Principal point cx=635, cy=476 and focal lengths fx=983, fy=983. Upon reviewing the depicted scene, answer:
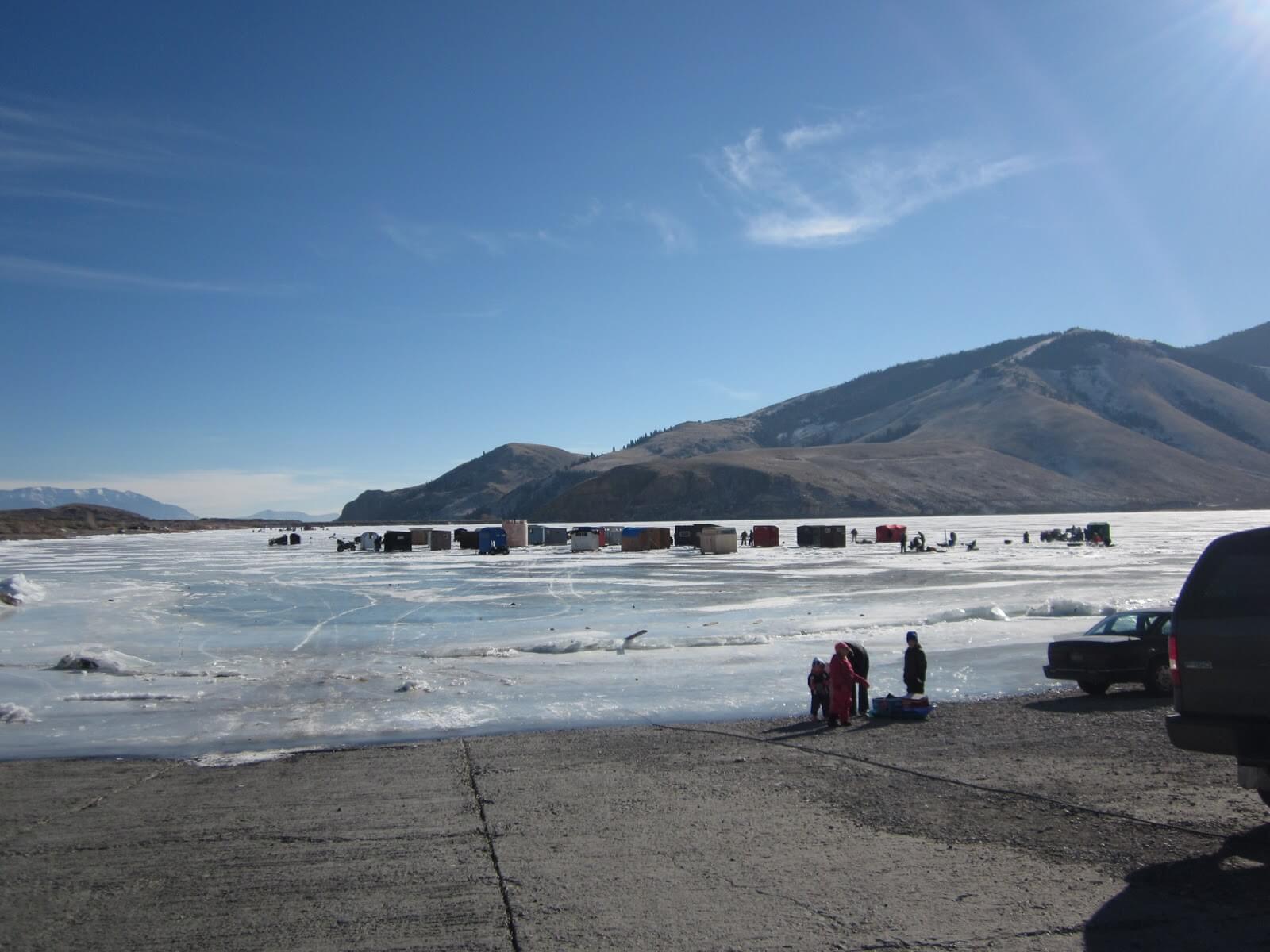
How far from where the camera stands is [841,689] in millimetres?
12352

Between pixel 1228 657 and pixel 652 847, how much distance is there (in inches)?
163

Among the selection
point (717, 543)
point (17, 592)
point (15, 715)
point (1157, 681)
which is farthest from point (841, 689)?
point (717, 543)

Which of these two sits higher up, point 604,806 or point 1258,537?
point 1258,537

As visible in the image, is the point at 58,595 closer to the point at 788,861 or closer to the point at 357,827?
the point at 357,827

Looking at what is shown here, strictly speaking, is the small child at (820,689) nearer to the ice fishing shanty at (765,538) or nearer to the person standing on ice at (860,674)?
the person standing on ice at (860,674)

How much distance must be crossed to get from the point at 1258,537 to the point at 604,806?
5424 mm

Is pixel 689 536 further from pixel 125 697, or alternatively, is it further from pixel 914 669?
pixel 914 669

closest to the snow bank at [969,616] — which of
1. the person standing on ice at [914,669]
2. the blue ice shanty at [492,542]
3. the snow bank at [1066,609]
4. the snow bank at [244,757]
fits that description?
the snow bank at [1066,609]

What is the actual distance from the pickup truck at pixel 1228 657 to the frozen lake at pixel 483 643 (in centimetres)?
741

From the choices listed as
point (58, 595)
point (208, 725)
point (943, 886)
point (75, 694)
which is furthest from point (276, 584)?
point (943, 886)

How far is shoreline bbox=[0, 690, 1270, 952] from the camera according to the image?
223 inches

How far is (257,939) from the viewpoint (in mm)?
5570

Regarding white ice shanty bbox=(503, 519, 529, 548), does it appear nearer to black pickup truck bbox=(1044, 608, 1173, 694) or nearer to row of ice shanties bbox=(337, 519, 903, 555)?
row of ice shanties bbox=(337, 519, 903, 555)

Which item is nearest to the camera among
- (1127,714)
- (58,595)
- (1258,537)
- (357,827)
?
(1258,537)
